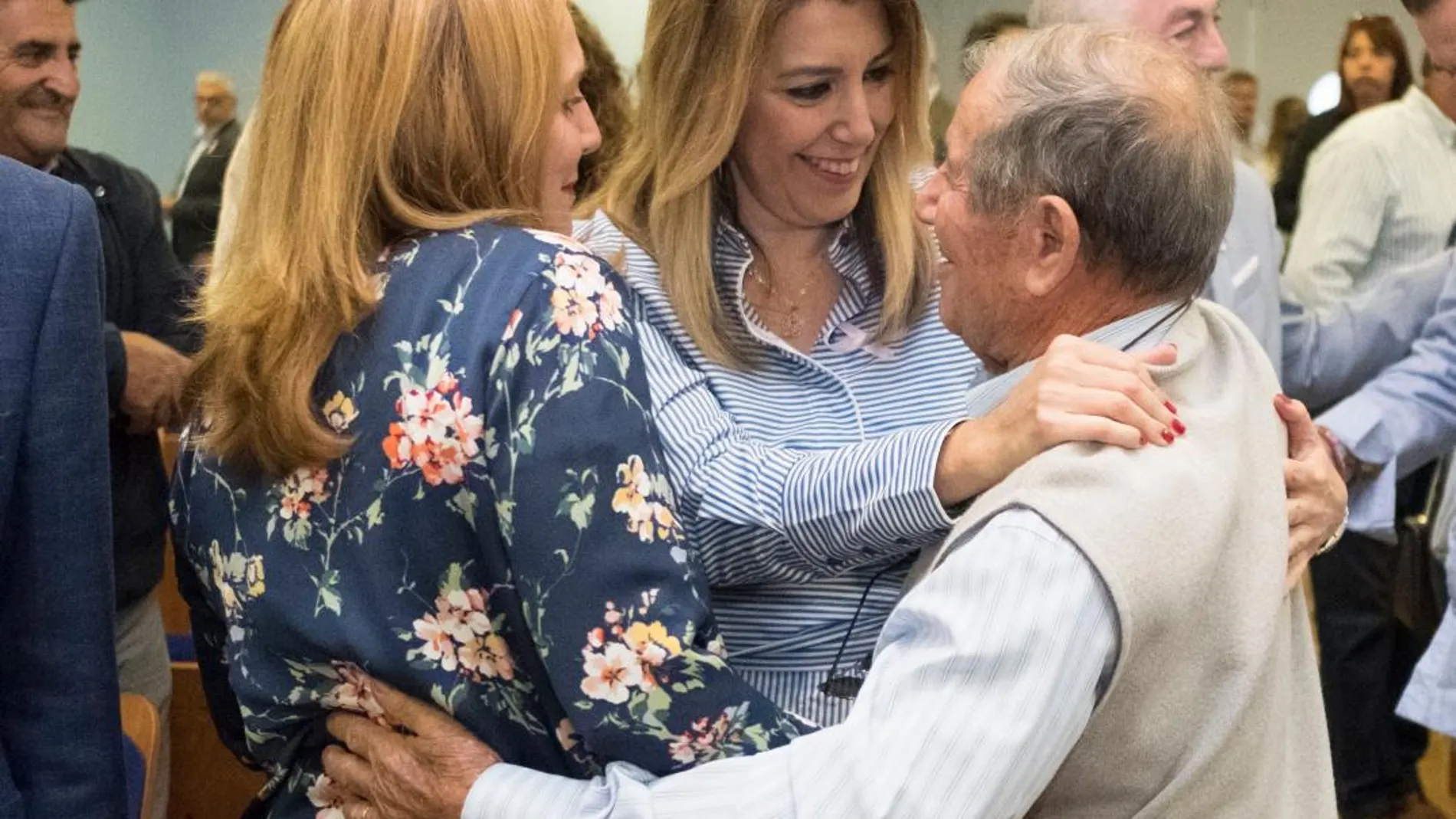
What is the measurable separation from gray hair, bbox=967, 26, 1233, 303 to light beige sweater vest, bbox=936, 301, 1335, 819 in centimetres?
10

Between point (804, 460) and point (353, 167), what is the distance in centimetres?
56

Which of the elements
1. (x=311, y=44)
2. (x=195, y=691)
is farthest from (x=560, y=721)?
(x=195, y=691)

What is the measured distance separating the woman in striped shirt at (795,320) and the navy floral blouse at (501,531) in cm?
28

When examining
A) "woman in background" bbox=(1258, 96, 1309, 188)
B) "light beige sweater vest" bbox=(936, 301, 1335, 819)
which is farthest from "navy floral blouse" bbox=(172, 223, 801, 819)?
"woman in background" bbox=(1258, 96, 1309, 188)

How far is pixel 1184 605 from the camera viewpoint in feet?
4.07

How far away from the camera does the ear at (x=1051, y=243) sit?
1.37m

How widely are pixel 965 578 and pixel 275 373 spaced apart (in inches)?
22.7

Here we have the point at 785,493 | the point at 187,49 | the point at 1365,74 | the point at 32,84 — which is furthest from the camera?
the point at 187,49

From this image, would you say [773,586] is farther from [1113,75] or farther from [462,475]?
[1113,75]

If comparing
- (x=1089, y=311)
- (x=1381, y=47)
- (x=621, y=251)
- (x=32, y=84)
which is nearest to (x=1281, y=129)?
(x=1381, y=47)

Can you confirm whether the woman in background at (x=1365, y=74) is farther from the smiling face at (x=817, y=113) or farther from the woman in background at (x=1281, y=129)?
the smiling face at (x=817, y=113)

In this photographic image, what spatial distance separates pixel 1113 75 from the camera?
1.35 m

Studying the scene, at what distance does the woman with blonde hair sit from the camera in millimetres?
1288

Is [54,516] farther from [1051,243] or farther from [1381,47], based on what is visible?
[1381,47]
